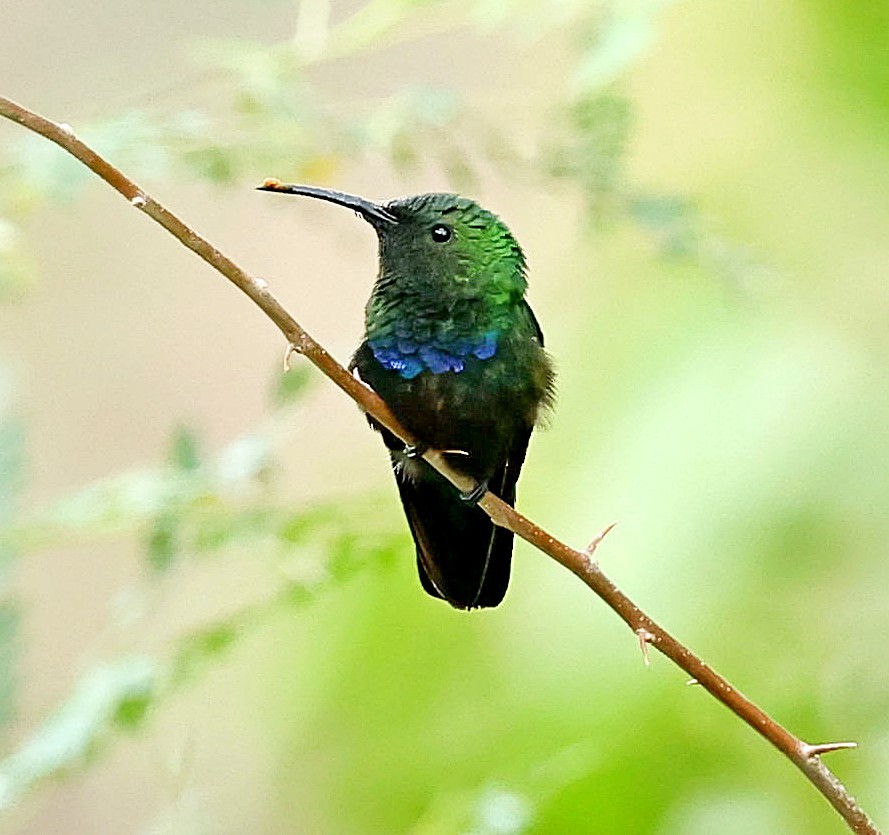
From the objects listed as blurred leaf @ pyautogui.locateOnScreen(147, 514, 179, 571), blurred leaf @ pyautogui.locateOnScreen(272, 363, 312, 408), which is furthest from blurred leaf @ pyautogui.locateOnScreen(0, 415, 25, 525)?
blurred leaf @ pyautogui.locateOnScreen(272, 363, 312, 408)

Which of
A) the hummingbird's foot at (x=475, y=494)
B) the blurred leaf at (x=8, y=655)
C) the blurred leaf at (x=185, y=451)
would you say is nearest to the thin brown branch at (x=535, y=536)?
the hummingbird's foot at (x=475, y=494)

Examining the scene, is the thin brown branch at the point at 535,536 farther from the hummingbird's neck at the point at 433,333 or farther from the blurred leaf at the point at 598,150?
the blurred leaf at the point at 598,150

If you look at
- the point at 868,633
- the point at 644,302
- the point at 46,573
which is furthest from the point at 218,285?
the point at 868,633

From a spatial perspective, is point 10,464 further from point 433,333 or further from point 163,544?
point 433,333

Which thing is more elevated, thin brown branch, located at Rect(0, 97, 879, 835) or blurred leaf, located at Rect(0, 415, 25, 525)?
blurred leaf, located at Rect(0, 415, 25, 525)

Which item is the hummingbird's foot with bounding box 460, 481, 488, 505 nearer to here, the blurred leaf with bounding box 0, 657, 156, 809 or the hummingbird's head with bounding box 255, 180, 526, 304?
the hummingbird's head with bounding box 255, 180, 526, 304
